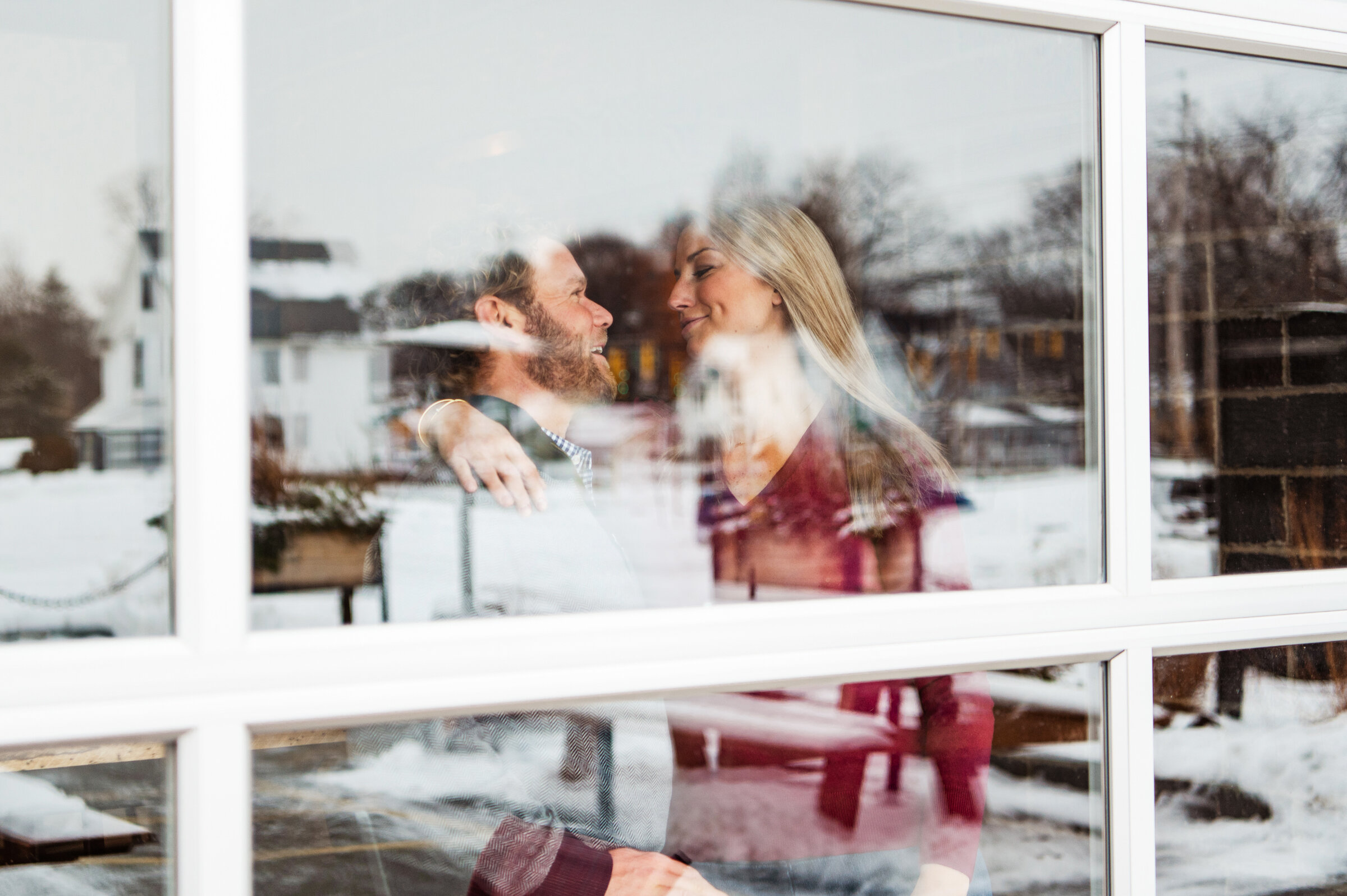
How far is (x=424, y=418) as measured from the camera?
124 cm

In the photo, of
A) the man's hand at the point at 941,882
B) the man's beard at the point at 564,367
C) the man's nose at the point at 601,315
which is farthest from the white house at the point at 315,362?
the man's hand at the point at 941,882

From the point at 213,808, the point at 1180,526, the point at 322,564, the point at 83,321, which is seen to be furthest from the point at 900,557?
the point at 83,321

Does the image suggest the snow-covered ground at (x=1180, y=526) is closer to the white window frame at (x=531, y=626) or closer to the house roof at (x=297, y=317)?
the white window frame at (x=531, y=626)

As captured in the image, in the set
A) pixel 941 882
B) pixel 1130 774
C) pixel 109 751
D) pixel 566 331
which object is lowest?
pixel 941 882

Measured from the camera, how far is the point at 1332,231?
1394mm

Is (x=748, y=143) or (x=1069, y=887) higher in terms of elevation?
(x=748, y=143)

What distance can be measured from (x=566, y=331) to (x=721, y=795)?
75 centimetres

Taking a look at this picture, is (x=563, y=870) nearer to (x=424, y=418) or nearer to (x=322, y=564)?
(x=322, y=564)

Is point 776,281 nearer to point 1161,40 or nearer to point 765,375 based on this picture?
point 765,375

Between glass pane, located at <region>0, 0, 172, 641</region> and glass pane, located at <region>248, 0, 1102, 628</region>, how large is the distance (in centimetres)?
12

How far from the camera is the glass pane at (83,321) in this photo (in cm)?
82

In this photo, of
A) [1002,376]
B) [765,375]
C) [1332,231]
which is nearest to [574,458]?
[765,375]

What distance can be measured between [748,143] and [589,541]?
2.56ft

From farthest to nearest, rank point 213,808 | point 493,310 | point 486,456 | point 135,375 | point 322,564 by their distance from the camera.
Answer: point 493,310 < point 486,456 < point 322,564 < point 135,375 < point 213,808
